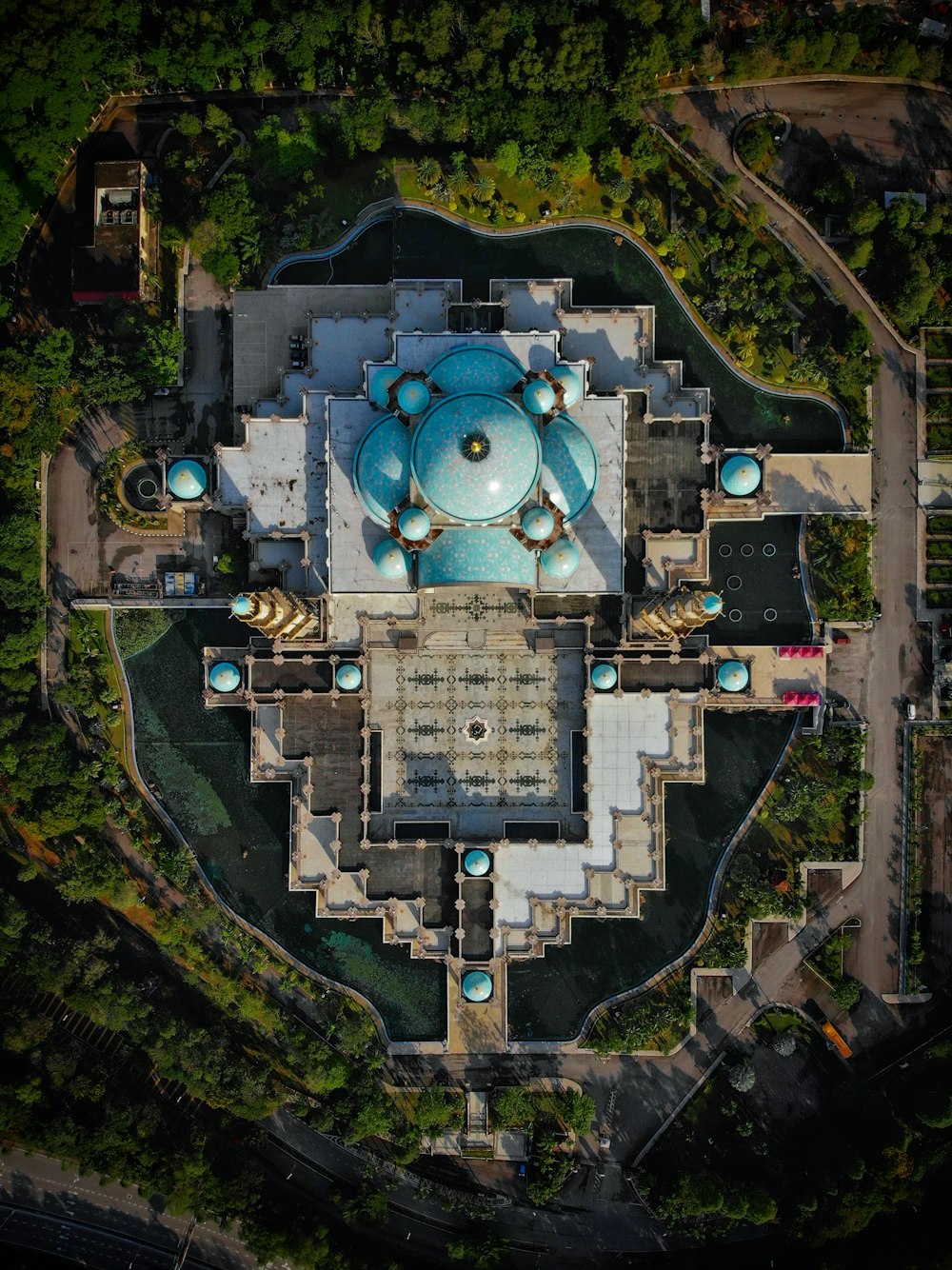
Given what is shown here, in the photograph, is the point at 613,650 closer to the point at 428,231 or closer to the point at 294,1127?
the point at 428,231

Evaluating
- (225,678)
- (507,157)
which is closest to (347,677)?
(225,678)

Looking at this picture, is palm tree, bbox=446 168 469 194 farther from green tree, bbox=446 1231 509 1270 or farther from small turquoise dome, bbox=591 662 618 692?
green tree, bbox=446 1231 509 1270

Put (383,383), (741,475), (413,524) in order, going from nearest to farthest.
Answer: (413,524) < (741,475) < (383,383)

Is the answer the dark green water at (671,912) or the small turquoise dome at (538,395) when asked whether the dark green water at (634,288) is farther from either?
the dark green water at (671,912)

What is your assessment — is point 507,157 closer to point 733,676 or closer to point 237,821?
point 733,676

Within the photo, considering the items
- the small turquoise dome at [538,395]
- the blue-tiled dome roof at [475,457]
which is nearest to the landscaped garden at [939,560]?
the small turquoise dome at [538,395]
